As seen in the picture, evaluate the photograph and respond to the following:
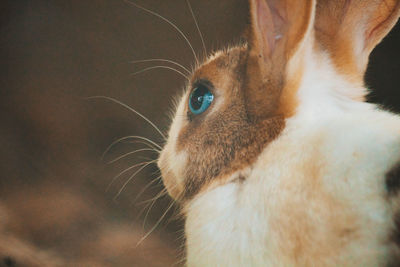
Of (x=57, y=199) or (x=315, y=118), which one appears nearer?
(x=315, y=118)

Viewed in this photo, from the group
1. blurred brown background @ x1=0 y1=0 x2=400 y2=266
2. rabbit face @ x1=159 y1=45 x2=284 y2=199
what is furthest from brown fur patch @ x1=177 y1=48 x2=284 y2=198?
blurred brown background @ x1=0 y1=0 x2=400 y2=266

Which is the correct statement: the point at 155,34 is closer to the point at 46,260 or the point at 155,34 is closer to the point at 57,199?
the point at 57,199

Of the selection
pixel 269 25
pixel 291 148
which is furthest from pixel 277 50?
pixel 291 148

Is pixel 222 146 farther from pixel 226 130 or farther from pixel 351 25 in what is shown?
pixel 351 25

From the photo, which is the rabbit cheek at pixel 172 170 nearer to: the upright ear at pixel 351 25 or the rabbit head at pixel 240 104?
the rabbit head at pixel 240 104

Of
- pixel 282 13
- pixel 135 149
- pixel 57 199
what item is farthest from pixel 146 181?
pixel 282 13

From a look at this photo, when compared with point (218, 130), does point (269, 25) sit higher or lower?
higher

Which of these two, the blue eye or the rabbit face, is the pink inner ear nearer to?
the rabbit face
